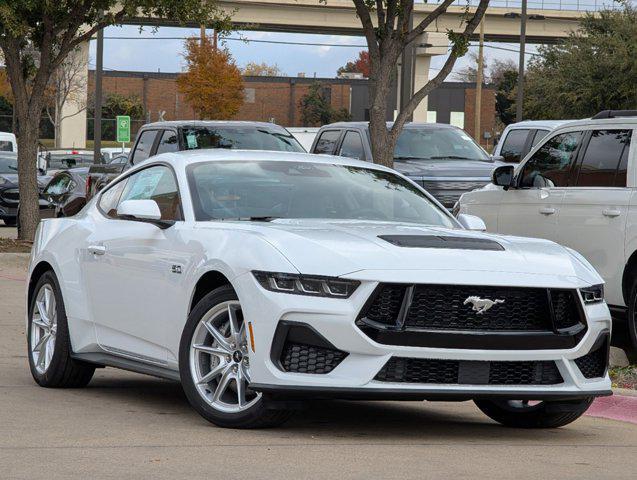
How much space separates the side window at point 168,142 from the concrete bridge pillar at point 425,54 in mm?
43019

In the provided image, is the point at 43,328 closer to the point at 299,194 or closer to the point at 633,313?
the point at 299,194

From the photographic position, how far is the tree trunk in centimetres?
2277

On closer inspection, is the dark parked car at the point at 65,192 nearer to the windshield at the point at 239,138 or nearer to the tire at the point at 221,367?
the windshield at the point at 239,138

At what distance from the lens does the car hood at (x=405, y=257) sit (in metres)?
6.82

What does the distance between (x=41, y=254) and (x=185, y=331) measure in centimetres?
245

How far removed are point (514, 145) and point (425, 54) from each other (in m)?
49.6

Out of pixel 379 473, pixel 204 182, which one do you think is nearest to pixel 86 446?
pixel 379 473

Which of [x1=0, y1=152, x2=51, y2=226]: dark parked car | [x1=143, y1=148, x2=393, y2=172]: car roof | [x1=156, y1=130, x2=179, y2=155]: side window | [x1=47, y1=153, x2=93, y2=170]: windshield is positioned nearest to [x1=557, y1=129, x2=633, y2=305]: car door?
[x1=143, y1=148, x2=393, y2=172]: car roof

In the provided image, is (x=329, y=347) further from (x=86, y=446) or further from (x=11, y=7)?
(x=11, y=7)

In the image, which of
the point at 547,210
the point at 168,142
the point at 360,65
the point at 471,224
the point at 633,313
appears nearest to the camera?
the point at 471,224

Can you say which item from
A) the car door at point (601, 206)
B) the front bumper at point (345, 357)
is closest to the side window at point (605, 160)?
the car door at point (601, 206)

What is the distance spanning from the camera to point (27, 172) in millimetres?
22859

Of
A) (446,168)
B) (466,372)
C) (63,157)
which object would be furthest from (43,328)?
(63,157)

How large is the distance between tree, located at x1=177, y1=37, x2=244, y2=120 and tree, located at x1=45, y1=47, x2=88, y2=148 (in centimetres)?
532
